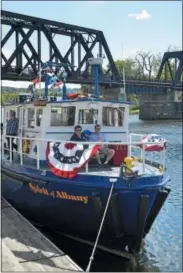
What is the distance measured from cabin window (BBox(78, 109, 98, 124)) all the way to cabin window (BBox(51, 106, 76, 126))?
0.20 meters

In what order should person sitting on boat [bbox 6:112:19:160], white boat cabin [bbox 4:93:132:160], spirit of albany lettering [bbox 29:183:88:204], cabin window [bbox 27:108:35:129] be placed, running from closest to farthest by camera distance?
Result: spirit of albany lettering [bbox 29:183:88:204] → white boat cabin [bbox 4:93:132:160] → cabin window [bbox 27:108:35:129] → person sitting on boat [bbox 6:112:19:160]

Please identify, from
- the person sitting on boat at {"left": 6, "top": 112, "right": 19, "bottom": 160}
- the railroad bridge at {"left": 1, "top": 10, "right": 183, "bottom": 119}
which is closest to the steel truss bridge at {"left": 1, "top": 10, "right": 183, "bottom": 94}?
the railroad bridge at {"left": 1, "top": 10, "right": 183, "bottom": 119}

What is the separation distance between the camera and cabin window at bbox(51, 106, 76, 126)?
11555 mm

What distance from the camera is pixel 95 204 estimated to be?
978 centimetres

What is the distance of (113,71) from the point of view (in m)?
75.8

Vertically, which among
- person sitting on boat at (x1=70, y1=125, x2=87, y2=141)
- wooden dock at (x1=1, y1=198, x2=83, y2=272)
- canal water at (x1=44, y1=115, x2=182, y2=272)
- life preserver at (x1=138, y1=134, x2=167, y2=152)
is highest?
person sitting on boat at (x1=70, y1=125, x2=87, y2=141)

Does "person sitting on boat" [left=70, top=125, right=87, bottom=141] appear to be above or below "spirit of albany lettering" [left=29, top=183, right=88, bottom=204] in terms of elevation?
above

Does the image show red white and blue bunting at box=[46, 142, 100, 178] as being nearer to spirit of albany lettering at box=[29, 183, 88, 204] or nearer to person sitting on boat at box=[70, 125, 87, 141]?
spirit of albany lettering at box=[29, 183, 88, 204]

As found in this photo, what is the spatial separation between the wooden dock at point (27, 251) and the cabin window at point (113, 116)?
346cm

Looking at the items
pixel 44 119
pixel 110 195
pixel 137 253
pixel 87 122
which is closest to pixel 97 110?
pixel 87 122

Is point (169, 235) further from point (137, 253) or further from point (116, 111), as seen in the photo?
point (116, 111)

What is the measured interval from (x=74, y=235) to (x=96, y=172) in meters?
1.78

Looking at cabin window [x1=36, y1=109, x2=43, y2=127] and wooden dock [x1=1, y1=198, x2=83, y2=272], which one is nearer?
wooden dock [x1=1, y1=198, x2=83, y2=272]

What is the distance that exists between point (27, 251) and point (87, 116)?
4102mm
